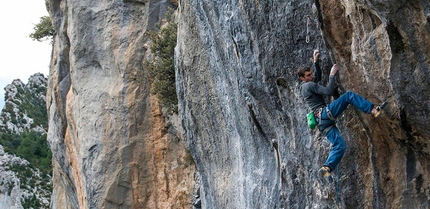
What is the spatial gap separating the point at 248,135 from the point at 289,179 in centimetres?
159

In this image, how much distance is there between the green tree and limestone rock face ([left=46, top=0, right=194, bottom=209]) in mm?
8907

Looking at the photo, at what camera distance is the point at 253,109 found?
10336 mm

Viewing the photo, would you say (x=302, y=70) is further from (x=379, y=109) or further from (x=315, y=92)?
(x=379, y=109)

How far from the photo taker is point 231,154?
481 inches

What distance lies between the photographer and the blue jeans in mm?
8036

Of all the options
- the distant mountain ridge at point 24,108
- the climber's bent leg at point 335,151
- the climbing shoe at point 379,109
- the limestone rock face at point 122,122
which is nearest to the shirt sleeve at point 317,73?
the climber's bent leg at point 335,151

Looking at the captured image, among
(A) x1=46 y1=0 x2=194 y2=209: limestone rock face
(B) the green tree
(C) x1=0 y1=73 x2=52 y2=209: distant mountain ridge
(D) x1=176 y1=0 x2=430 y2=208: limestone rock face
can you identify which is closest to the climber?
(D) x1=176 y1=0 x2=430 y2=208: limestone rock face

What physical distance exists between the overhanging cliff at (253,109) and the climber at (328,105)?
0.31m

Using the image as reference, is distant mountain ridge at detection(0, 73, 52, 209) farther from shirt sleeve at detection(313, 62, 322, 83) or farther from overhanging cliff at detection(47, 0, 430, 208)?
shirt sleeve at detection(313, 62, 322, 83)

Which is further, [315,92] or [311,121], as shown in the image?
[311,121]

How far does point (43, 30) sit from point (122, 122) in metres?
11.5

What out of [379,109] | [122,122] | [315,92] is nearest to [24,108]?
[122,122]

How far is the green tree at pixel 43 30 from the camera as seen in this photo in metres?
26.9

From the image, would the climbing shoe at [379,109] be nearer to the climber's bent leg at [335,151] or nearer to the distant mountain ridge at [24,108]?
the climber's bent leg at [335,151]
